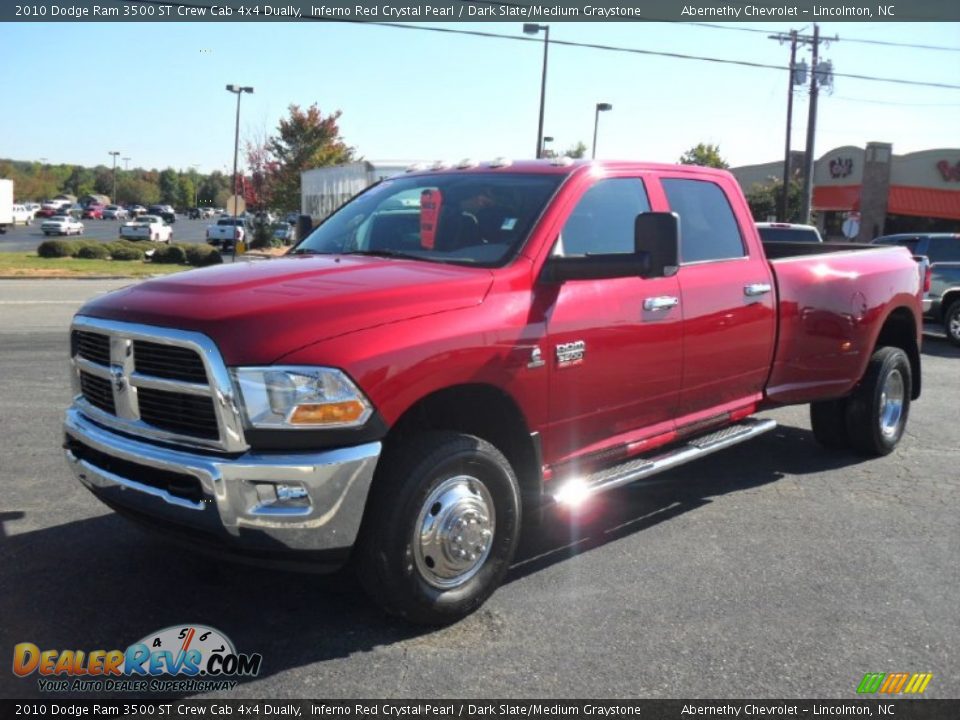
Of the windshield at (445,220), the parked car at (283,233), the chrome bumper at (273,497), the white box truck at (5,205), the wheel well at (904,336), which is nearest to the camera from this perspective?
the chrome bumper at (273,497)

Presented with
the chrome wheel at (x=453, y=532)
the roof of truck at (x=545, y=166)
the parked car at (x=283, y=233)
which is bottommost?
the chrome wheel at (x=453, y=532)

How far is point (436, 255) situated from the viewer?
4430 millimetres

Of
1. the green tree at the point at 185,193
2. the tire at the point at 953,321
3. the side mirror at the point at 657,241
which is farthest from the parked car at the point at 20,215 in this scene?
the green tree at the point at 185,193

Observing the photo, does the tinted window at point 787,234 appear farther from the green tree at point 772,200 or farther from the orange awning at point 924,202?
the green tree at point 772,200

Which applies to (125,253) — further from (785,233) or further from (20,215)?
(20,215)

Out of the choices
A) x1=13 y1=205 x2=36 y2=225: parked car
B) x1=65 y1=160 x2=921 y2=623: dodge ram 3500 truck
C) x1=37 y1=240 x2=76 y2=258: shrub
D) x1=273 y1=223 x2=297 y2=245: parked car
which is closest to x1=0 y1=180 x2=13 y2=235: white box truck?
x1=13 y1=205 x2=36 y2=225: parked car

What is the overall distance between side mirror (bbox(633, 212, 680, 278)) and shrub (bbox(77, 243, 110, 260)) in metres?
31.6

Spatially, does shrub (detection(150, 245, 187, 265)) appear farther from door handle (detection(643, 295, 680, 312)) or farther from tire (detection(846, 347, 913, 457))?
door handle (detection(643, 295, 680, 312))

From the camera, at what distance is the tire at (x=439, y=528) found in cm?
353

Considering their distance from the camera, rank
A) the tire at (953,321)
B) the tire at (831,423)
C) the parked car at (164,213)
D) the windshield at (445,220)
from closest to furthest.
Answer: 1. the windshield at (445,220)
2. the tire at (831,423)
3. the tire at (953,321)
4. the parked car at (164,213)

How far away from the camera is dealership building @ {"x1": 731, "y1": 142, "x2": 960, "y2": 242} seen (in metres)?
36.8

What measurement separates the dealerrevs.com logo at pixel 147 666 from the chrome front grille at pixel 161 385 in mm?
831

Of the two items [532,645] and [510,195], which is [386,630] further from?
[510,195]

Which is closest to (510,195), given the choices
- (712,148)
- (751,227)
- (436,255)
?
(436,255)
